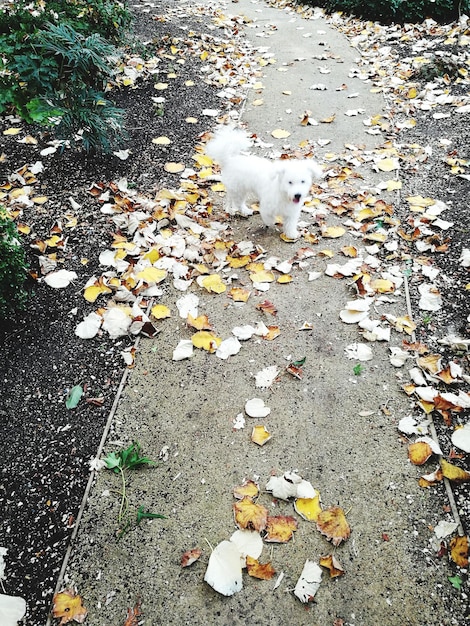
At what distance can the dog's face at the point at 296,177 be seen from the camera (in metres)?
2.95

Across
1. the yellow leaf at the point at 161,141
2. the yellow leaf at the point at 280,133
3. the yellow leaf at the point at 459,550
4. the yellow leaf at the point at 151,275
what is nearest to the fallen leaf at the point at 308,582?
the yellow leaf at the point at 459,550

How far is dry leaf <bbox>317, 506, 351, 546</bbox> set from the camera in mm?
1861

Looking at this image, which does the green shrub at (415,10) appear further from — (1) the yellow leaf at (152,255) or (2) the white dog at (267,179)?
(1) the yellow leaf at (152,255)

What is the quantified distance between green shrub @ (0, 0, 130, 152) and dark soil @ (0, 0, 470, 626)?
429 millimetres

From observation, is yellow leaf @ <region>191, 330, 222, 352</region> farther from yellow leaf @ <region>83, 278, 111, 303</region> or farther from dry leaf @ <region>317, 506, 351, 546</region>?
dry leaf @ <region>317, 506, 351, 546</region>

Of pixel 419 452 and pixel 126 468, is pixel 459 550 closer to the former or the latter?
pixel 419 452

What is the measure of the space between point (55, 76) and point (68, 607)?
11.1 ft

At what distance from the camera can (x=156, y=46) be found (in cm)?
577

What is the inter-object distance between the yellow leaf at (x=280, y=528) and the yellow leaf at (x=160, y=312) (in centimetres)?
139

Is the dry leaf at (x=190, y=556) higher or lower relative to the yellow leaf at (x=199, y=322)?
lower

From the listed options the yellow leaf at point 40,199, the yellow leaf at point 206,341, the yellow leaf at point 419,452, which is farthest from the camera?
the yellow leaf at point 40,199

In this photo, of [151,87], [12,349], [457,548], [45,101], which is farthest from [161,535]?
[151,87]

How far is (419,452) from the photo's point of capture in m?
2.10

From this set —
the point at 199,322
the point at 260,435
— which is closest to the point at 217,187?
the point at 199,322
